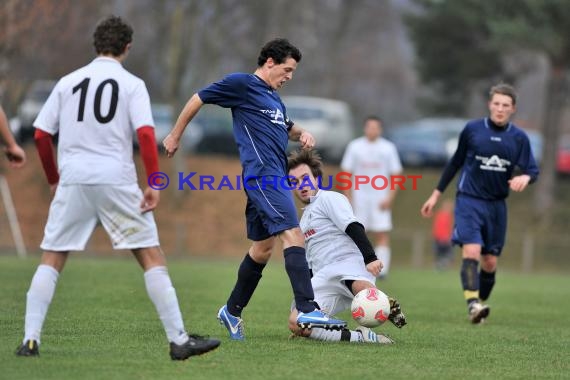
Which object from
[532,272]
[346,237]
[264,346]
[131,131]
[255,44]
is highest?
[255,44]

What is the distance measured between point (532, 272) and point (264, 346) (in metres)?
21.6

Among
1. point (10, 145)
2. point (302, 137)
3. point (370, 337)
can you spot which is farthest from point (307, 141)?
point (10, 145)

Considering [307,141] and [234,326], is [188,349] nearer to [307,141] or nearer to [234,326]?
[234,326]

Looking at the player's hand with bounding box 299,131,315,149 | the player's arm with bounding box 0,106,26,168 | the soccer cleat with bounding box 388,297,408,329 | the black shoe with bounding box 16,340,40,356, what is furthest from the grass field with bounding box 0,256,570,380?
the player's hand with bounding box 299,131,315,149

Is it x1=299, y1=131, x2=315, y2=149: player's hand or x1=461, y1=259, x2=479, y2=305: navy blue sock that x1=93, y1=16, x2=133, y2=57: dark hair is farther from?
x1=461, y1=259, x2=479, y2=305: navy blue sock

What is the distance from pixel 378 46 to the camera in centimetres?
6612

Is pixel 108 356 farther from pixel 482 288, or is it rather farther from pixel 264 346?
pixel 482 288

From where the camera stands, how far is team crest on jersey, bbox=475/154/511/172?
10.3 metres

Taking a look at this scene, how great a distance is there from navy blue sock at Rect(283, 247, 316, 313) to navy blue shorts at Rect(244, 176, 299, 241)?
0.18 metres

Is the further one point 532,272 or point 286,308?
point 532,272

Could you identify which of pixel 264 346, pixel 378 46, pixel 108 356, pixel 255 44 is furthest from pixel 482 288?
pixel 378 46

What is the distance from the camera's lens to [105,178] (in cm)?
617

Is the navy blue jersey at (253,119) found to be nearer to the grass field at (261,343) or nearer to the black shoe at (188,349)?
the grass field at (261,343)

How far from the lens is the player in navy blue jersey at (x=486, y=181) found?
10289 millimetres
